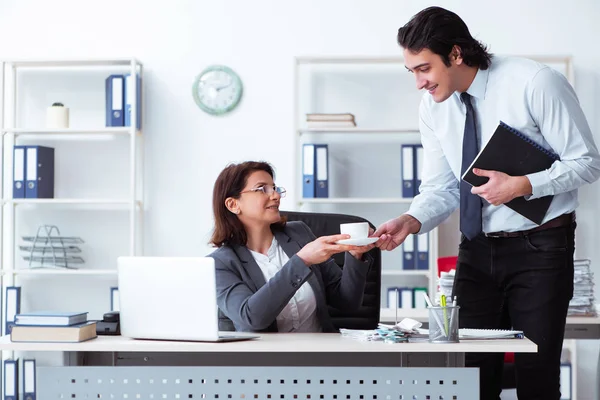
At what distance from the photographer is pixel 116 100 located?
448 centimetres

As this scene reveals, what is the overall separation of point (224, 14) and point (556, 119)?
9.67 ft

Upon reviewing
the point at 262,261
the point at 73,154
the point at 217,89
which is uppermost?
the point at 217,89

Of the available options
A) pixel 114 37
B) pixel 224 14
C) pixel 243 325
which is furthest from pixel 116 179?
pixel 243 325

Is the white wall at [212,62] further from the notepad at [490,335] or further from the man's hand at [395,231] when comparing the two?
the notepad at [490,335]

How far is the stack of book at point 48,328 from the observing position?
71.5 inches

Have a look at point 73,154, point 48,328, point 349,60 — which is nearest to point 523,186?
point 48,328

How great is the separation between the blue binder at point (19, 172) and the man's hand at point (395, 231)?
9.18ft

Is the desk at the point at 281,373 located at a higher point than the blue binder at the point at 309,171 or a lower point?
lower

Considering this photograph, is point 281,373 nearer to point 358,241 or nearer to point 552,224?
point 358,241

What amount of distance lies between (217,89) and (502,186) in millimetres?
2840

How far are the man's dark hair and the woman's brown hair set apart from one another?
62 cm

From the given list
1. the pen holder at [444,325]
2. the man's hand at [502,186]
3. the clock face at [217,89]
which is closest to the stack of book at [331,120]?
the clock face at [217,89]

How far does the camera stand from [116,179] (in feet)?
15.6

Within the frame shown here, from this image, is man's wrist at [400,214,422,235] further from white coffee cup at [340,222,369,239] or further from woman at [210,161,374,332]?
white coffee cup at [340,222,369,239]
